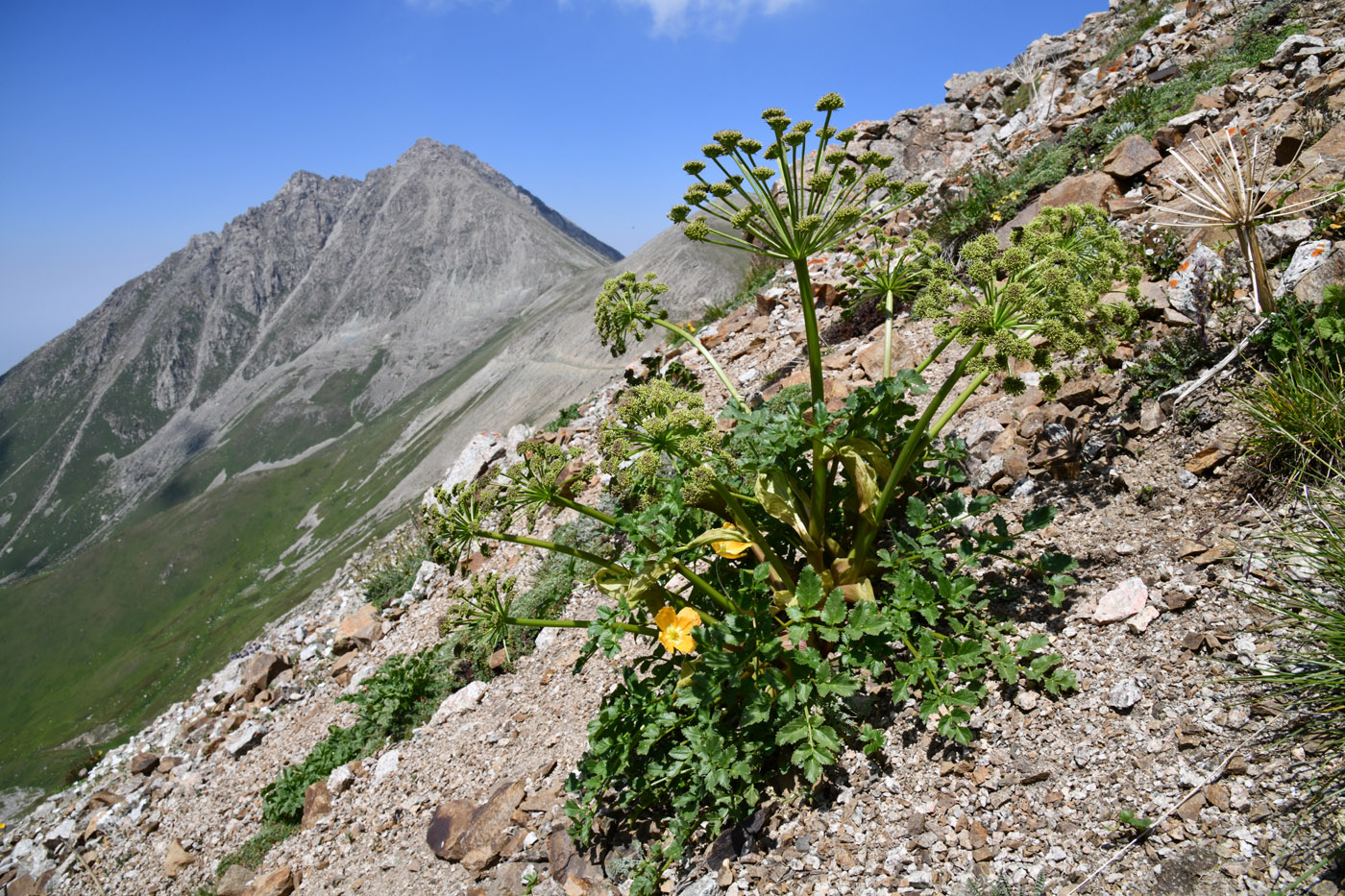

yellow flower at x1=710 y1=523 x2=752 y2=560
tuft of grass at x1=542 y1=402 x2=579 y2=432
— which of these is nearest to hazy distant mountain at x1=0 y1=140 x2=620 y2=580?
tuft of grass at x1=542 y1=402 x2=579 y2=432

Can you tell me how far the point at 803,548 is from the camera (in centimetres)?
403

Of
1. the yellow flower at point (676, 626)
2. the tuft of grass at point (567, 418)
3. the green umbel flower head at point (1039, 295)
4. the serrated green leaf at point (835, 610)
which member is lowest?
the serrated green leaf at point (835, 610)

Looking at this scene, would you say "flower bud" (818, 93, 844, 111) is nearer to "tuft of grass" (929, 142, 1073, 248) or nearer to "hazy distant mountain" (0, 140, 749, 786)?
"tuft of grass" (929, 142, 1073, 248)

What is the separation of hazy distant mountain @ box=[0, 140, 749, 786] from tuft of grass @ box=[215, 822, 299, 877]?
47.2ft

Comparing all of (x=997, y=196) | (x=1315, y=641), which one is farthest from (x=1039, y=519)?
(x=997, y=196)

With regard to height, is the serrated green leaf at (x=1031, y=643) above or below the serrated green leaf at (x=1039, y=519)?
below

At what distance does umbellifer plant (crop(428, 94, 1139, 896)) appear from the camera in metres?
3.33

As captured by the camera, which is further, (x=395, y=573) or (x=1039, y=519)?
(x=395, y=573)

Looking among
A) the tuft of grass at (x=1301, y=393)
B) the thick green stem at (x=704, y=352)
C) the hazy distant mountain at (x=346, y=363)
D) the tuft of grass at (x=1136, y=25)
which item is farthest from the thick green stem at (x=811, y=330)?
the hazy distant mountain at (x=346, y=363)

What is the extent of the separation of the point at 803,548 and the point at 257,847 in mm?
6139

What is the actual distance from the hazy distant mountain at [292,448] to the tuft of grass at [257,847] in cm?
1439

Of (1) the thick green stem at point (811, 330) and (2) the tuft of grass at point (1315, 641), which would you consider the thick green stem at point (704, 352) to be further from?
(2) the tuft of grass at point (1315, 641)

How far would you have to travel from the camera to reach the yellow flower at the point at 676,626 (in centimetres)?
363

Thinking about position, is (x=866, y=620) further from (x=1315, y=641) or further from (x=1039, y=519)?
(x=1315, y=641)
